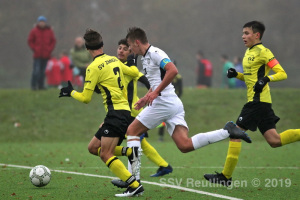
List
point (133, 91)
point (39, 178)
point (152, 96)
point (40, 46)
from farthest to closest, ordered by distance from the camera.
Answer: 1. point (40, 46)
2. point (133, 91)
3. point (39, 178)
4. point (152, 96)

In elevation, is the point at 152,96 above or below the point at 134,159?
above

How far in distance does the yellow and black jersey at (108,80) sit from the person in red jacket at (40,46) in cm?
1283

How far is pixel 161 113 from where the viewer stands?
8.14 meters

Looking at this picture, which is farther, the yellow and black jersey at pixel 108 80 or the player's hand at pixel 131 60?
the player's hand at pixel 131 60

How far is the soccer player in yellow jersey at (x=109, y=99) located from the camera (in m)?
7.83

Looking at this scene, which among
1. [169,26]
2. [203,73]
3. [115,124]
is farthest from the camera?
[169,26]

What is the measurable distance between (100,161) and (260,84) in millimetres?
4913

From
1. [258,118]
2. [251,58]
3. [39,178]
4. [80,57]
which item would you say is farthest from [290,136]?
[80,57]

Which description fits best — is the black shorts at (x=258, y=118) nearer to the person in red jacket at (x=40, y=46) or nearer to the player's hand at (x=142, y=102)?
the player's hand at (x=142, y=102)

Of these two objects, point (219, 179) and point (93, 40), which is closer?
point (93, 40)

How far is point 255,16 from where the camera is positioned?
1639 inches

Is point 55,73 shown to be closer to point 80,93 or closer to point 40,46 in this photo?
point 40,46

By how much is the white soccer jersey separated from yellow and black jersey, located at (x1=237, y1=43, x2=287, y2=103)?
4.06ft

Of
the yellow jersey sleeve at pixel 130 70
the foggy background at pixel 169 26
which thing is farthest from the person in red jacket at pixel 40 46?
the foggy background at pixel 169 26
